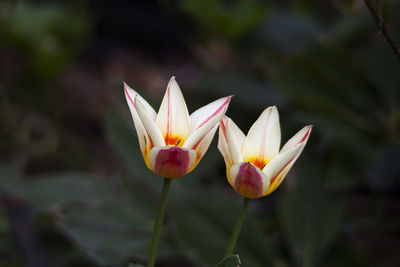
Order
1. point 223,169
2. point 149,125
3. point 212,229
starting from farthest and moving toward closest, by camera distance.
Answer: point 223,169 < point 212,229 < point 149,125

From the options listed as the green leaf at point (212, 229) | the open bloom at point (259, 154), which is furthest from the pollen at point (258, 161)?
the green leaf at point (212, 229)

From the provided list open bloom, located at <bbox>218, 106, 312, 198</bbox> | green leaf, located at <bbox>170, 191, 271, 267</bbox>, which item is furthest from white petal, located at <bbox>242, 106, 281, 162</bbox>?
green leaf, located at <bbox>170, 191, 271, 267</bbox>

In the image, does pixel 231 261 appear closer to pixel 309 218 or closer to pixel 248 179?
pixel 248 179

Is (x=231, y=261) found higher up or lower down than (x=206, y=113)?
lower down

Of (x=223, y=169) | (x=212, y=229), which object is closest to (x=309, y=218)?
(x=212, y=229)

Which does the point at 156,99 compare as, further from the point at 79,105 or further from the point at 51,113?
the point at 79,105
